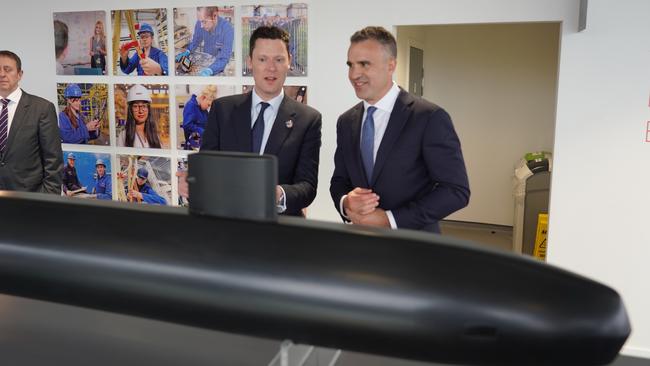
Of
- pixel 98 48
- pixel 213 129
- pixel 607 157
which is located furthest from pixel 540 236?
pixel 98 48

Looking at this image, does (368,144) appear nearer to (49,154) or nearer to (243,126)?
(243,126)

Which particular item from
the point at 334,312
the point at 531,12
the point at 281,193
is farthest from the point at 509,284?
the point at 531,12

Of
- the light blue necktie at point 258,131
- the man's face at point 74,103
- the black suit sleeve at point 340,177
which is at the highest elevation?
the man's face at point 74,103

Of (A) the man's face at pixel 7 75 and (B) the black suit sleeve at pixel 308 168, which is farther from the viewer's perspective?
(A) the man's face at pixel 7 75

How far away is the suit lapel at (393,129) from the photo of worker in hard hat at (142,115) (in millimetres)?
2573

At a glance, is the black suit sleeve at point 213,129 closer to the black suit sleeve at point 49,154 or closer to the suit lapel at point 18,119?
the black suit sleeve at point 49,154

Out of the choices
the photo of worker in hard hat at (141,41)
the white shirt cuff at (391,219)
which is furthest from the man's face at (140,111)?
the white shirt cuff at (391,219)

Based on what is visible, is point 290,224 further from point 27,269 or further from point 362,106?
point 362,106

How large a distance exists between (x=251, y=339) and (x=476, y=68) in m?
6.07

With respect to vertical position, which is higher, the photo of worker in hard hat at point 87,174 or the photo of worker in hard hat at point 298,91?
the photo of worker in hard hat at point 298,91

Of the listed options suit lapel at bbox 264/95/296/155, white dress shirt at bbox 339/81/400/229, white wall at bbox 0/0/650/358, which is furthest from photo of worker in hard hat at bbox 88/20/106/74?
white dress shirt at bbox 339/81/400/229

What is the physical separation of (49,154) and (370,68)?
231cm

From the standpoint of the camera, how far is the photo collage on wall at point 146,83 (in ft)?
12.7

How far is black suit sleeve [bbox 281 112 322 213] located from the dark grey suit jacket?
1.91 m
